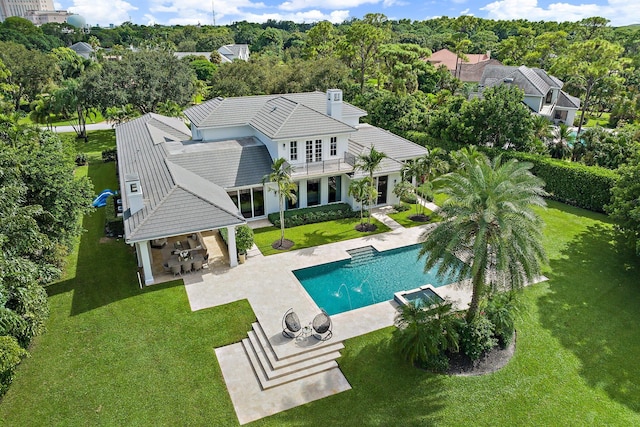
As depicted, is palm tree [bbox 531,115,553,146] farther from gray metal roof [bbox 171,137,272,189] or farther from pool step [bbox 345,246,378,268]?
gray metal roof [bbox 171,137,272,189]

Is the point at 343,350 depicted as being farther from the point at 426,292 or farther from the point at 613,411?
the point at 613,411

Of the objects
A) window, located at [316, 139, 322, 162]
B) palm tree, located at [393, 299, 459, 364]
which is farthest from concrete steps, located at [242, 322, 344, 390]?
window, located at [316, 139, 322, 162]

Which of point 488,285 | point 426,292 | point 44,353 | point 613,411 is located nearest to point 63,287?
point 44,353

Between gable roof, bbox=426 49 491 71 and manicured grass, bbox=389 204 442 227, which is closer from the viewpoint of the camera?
manicured grass, bbox=389 204 442 227

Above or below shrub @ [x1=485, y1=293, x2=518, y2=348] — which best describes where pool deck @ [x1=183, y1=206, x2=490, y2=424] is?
below

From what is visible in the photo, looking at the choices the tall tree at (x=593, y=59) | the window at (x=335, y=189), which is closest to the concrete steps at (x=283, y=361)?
the window at (x=335, y=189)

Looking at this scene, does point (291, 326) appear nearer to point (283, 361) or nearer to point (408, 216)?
point (283, 361)
